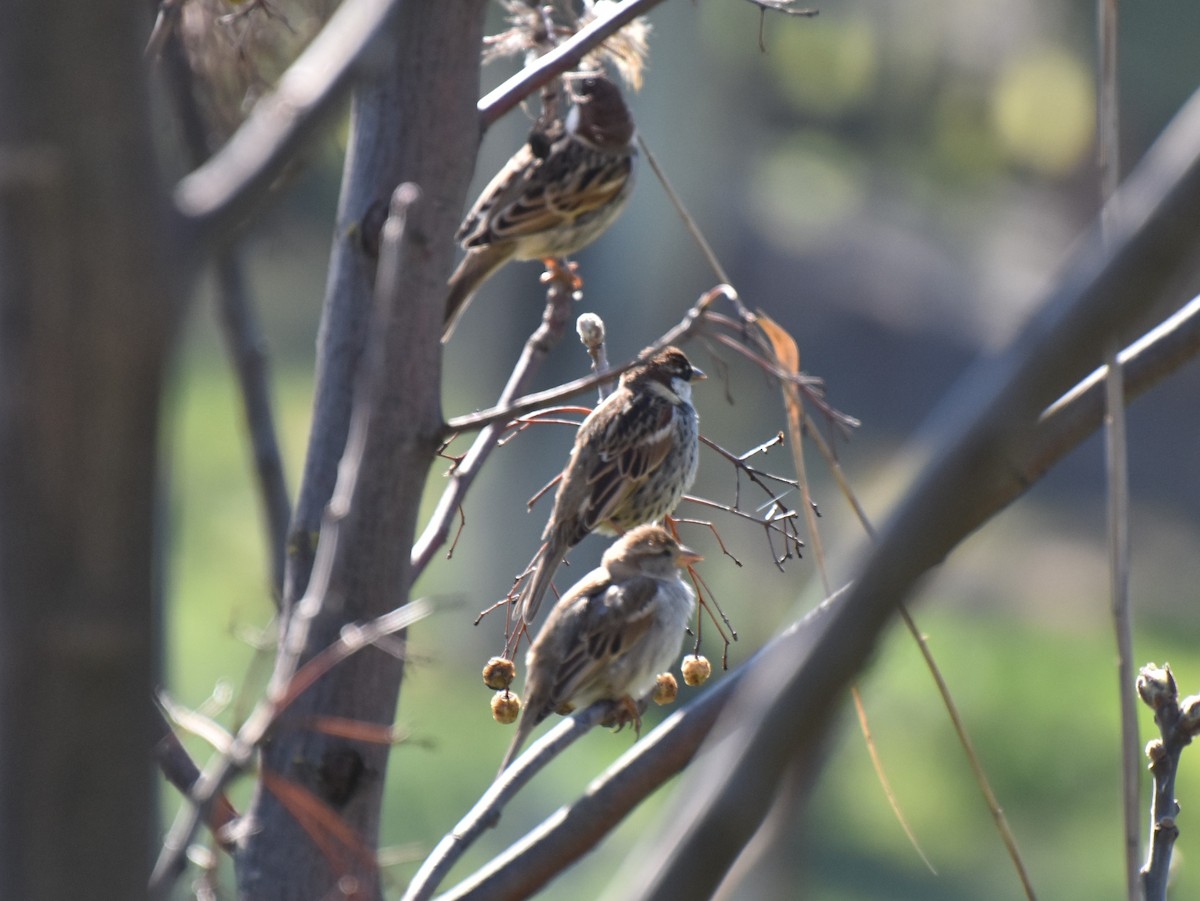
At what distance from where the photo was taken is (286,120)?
92 centimetres

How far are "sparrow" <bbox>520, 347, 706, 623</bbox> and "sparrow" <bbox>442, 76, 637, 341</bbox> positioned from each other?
0.40 metres

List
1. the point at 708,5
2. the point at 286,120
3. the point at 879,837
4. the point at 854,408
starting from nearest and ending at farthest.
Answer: the point at 286,120 → the point at 879,837 → the point at 708,5 → the point at 854,408

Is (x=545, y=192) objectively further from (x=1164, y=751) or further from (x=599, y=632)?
(x=1164, y=751)

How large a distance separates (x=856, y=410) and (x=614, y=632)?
9.78 metres

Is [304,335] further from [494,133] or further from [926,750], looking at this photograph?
[926,750]

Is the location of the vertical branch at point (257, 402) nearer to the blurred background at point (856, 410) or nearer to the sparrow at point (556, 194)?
the blurred background at point (856, 410)

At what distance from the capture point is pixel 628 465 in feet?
8.67

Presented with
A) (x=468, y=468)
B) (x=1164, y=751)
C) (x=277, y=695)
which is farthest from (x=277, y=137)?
(x=1164, y=751)

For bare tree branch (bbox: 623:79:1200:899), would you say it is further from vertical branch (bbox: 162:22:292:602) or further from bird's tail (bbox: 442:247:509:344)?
bird's tail (bbox: 442:247:509:344)

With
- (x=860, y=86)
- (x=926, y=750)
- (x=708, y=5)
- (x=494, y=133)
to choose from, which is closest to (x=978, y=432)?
(x=494, y=133)

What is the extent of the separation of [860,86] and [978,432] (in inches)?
592

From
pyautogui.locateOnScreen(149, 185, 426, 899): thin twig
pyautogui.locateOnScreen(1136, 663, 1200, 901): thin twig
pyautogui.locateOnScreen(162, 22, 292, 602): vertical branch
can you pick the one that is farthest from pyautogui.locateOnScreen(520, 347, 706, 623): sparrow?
pyautogui.locateOnScreen(149, 185, 426, 899): thin twig

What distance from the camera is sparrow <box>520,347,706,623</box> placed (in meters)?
2.55

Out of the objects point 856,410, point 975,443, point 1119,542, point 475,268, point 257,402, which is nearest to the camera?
point 975,443
